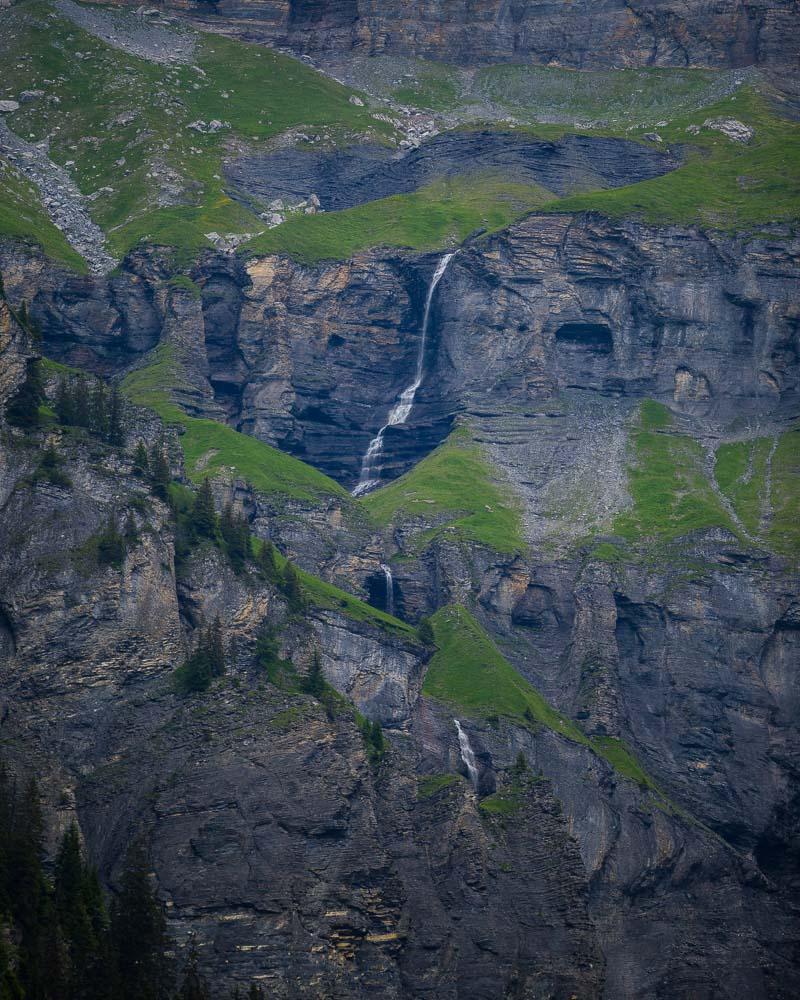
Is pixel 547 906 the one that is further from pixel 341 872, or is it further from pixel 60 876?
pixel 60 876

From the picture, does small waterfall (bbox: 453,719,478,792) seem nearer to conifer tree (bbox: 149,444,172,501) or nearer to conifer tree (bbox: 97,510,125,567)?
conifer tree (bbox: 149,444,172,501)

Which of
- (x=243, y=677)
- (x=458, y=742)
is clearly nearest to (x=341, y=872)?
(x=243, y=677)

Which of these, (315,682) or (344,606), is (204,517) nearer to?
(315,682)

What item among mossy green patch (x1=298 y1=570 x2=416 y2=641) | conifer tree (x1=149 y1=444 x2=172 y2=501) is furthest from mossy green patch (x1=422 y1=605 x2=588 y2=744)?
conifer tree (x1=149 y1=444 x2=172 y2=501)

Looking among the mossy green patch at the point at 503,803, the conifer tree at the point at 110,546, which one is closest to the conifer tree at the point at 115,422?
the conifer tree at the point at 110,546

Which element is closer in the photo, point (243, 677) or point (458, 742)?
point (243, 677)

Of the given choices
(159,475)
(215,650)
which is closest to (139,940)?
(215,650)
